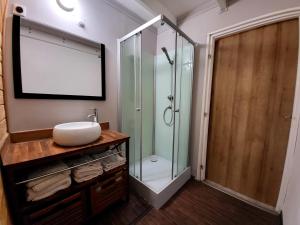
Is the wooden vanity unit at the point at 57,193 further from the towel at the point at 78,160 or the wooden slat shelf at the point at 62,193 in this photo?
the towel at the point at 78,160

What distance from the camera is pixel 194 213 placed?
57.9 inches

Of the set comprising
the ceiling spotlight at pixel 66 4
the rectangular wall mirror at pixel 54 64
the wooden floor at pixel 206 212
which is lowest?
the wooden floor at pixel 206 212

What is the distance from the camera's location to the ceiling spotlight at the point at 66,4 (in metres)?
1.33

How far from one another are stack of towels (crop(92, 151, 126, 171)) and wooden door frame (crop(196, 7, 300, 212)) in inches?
45.1

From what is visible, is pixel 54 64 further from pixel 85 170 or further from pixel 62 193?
pixel 62 193

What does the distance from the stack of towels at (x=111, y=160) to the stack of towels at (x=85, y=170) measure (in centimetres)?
7

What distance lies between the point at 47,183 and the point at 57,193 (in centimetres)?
12

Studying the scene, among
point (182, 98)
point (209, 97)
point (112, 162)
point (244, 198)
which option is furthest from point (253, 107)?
point (112, 162)

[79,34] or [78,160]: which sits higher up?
[79,34]

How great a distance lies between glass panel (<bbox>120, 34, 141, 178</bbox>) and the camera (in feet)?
6.03

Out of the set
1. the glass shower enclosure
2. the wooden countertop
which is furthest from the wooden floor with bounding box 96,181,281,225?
the wooden countertop

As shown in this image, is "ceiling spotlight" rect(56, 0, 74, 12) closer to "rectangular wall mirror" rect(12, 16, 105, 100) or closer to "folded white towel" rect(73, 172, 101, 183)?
"rectangular wall mirror" rect(12, 16, 105, 100)

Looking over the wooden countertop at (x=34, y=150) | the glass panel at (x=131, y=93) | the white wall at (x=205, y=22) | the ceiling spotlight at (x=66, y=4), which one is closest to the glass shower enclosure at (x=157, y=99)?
the glass panel at (x=131, y=93)

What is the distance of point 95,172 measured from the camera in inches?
49.8
